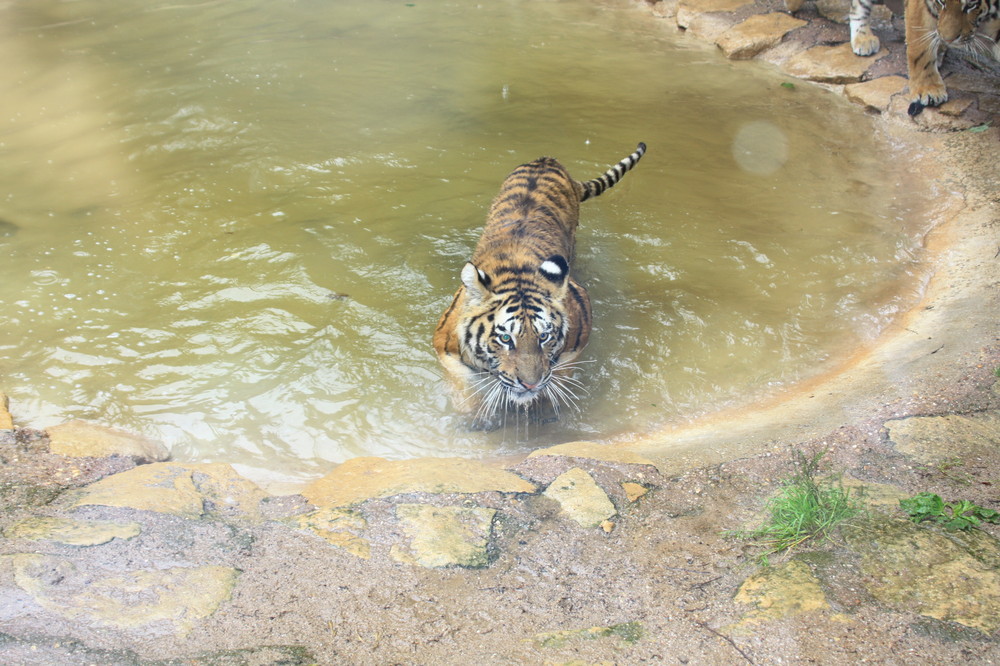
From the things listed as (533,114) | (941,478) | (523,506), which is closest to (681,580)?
(523,506)

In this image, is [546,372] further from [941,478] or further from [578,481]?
[941,478]

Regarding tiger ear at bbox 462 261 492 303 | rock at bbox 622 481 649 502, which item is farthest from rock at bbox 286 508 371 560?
tiger ear at bbox 462 261 492 303

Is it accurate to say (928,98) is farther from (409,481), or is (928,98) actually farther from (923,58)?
(409,481)

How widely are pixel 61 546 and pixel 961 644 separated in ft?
8.38

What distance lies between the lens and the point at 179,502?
278cm

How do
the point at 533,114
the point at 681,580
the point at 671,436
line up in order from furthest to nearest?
the point at 533,114 < the point at 671,436 < the point at 681,580

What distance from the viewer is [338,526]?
2672 millimetres

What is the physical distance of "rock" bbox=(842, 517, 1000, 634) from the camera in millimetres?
2076

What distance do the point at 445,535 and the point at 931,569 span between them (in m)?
1.48

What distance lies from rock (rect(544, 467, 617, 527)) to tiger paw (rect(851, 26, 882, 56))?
22.5 ft

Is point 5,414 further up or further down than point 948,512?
further down

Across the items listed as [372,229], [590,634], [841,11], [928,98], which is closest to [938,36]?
[928,98]

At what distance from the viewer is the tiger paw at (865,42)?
312 inches

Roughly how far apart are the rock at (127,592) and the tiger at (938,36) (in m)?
6.85
